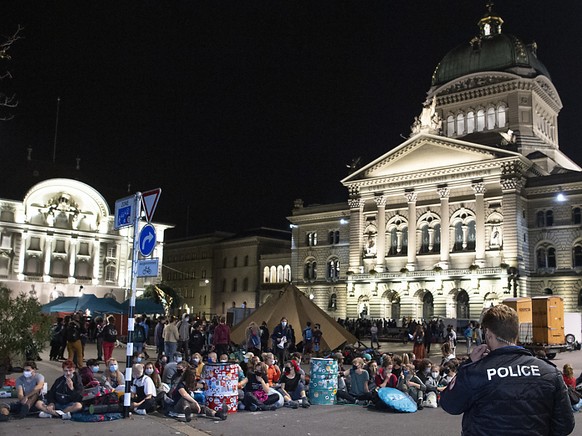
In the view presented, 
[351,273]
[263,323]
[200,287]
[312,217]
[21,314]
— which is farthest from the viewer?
[200,287]

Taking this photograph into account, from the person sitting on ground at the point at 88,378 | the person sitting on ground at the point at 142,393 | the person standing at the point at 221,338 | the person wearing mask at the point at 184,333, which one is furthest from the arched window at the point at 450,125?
the person sitting on ground at the point at 88,378

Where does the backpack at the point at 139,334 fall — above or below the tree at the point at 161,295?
below

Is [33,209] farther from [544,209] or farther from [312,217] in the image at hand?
[544,209]

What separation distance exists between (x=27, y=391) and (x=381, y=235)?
53500mm

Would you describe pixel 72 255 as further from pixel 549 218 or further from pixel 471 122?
pixel 549 218

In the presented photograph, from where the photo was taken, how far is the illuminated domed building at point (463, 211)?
56.0 m

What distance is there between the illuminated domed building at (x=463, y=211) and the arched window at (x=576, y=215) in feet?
0.27

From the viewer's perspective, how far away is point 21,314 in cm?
1711

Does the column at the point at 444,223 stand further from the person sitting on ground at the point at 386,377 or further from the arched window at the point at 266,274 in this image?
the person sitting on ground at the point at 386,377

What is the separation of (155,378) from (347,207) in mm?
55805

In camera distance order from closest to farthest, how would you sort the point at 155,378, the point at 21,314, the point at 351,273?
1. the point at 155,378
2. the point at 21,314
3. the point at 351,273

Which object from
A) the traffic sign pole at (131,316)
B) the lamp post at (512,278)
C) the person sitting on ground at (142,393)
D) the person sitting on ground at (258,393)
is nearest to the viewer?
the traffic sign pole at (131,316)

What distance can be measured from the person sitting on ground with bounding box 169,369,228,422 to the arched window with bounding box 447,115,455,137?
61950 millimetres

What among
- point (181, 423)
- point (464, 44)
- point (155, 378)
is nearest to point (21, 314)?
point (155, 378)
